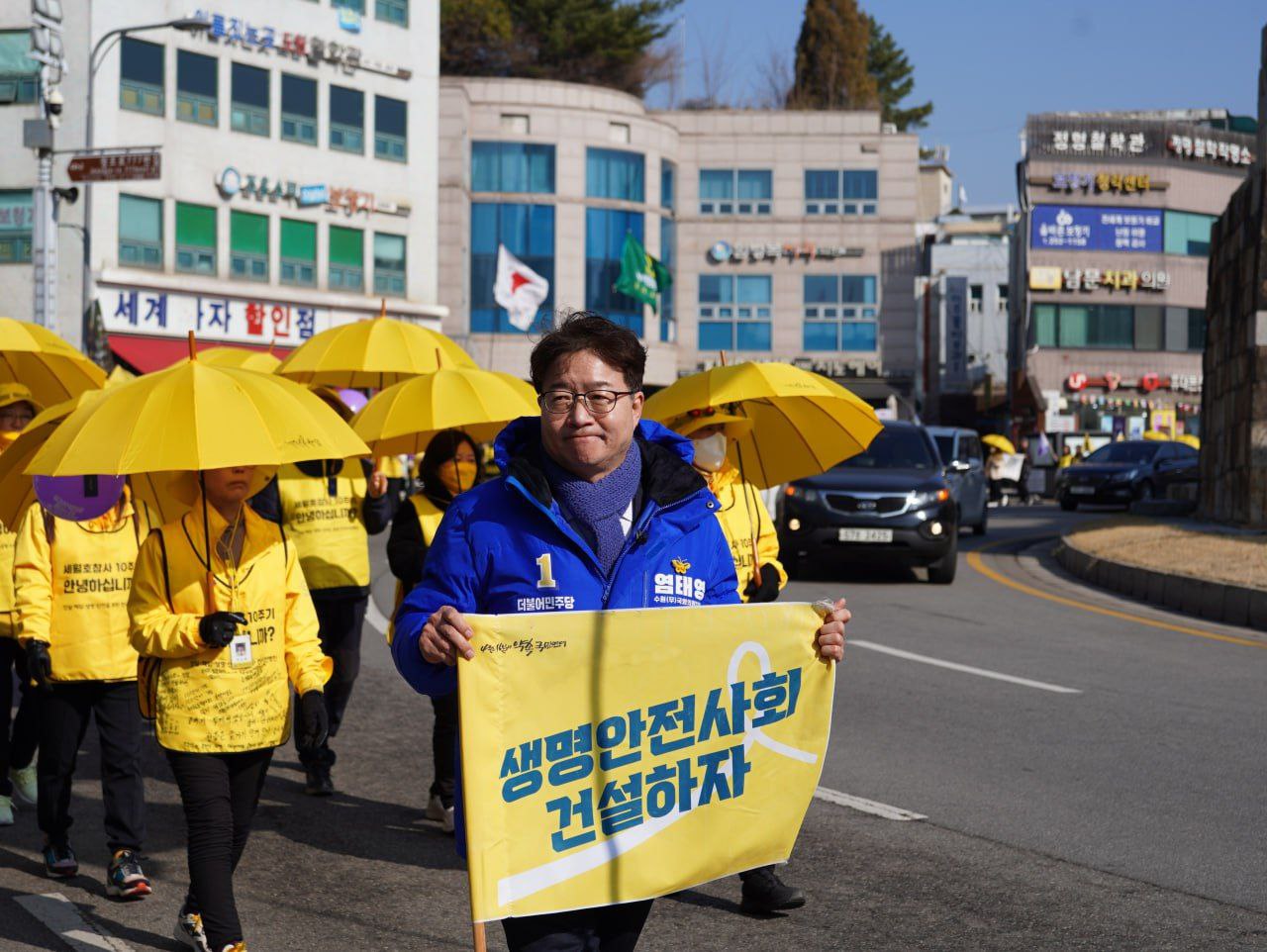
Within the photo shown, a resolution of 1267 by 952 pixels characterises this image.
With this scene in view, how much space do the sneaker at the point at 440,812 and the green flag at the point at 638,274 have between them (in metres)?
48.3

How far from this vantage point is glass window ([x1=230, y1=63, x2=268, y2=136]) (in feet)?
136

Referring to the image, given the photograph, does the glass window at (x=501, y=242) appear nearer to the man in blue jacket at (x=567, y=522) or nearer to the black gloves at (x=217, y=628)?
the black gloves at (x=217, y=628)

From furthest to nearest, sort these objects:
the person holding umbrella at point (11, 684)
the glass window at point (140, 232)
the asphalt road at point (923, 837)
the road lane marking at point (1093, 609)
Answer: the glass window at point (140, 232) → the road lane marking at point (1093, 609) → the person holding umbrella at point (11, 684) → the asphalt road at point (923, 837)

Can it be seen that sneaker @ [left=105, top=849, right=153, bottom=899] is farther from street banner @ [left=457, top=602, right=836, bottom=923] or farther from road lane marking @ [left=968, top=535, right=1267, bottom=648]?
road lane marking @ [left=968, top=535, right=1267, bottom=648]

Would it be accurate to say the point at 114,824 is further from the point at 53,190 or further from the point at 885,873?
the point at 53,190

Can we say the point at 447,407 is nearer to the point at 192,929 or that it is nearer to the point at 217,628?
the point at 217,628

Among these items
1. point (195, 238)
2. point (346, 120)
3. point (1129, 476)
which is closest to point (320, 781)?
point (1129, 476)

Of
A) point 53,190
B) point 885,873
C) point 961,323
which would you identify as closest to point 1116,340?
point 961,323

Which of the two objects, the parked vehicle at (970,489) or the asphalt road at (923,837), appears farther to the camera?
the parked vehicle at (970,489)

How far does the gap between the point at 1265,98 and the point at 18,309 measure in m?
27.1

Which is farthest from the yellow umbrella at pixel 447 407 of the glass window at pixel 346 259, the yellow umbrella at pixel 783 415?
the glass window at pixel 346 259

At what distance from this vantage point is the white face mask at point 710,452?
674cm

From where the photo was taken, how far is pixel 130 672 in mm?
6492

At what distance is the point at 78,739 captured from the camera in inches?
257
